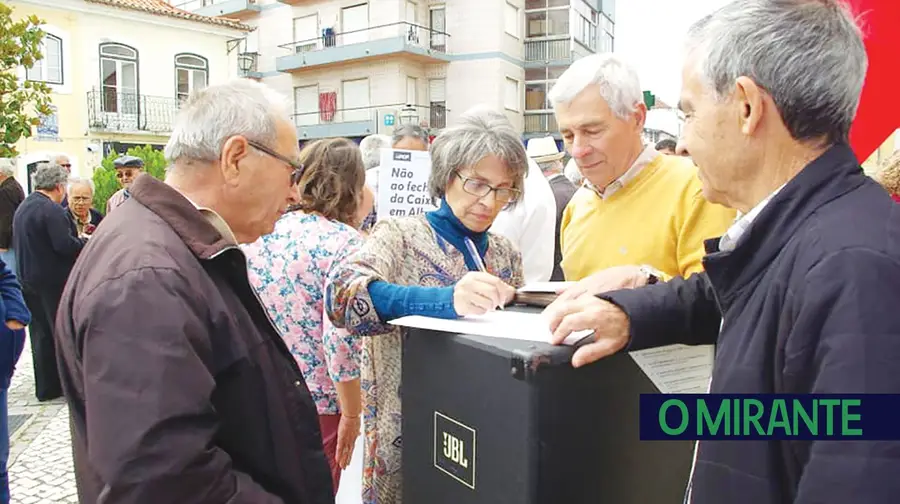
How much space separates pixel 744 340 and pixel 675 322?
0.32 meters

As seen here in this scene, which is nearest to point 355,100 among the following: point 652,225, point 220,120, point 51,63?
point 51,63

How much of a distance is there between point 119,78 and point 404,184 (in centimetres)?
1805

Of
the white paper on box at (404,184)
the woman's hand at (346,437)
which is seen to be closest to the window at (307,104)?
the white paper on box at (404,184)

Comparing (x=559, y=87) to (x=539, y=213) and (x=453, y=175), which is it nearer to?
(x=453, y=175)

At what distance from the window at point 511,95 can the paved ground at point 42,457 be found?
18.6 m

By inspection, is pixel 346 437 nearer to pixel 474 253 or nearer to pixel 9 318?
pixel 474 253

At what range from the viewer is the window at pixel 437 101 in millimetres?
22609

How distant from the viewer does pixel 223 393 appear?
1.30 metres

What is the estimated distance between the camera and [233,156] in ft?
5.00

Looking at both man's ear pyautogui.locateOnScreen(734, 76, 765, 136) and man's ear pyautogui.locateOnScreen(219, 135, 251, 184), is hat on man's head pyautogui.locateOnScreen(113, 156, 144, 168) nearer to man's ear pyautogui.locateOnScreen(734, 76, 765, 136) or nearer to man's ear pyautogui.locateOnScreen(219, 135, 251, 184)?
man's ear pyautogui.locateOnScreen(219, 135, 251, 184)

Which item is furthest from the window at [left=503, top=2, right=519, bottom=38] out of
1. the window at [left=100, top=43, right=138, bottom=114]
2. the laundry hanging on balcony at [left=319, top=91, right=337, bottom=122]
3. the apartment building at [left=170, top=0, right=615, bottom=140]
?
the window at [left=100, top=43, right=138, bottom=114]

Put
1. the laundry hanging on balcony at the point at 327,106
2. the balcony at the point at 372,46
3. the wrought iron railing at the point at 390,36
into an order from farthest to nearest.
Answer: the laundry hanging on balcony at the point at 327,106
the wrought iron railing at the point at 390,36
the balcony at the point at 372,46

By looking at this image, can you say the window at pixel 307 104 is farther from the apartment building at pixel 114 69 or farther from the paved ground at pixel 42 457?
the paved ground at pixel 42 457

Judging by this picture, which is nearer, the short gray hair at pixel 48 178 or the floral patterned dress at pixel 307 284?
the floral patterned dress at pixel 307 284
